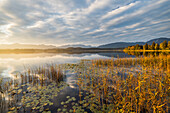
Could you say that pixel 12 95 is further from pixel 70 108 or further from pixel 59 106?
pixel 70 108

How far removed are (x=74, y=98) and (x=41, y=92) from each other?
157 inches

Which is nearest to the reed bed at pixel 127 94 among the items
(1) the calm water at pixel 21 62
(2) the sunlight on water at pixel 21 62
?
(2) the sunlight on water at pixel 21 62

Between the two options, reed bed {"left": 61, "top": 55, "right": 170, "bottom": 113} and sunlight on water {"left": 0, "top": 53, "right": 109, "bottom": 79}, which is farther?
sunlight on water {"left": 0, "top": 53, "right": 109, "bottom": 79}

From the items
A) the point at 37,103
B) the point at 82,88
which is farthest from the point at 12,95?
the point at 82,88

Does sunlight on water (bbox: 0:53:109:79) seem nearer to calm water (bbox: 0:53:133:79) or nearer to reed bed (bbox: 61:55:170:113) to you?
calm water (bbox: 0:53:133:79)

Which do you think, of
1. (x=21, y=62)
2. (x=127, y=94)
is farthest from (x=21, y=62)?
(x=127, y=94)

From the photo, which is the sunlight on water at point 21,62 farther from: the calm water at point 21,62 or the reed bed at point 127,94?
the reed bed at point 127,94

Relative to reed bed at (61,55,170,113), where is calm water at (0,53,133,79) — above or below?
above

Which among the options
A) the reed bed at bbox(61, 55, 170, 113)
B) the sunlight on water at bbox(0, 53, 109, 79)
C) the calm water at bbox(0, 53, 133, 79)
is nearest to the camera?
the reed bed at bbox(61, 55, 170, 113)

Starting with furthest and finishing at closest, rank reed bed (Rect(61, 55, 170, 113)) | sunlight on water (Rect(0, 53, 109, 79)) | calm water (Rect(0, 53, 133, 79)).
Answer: calm water (Rect(0, 53, 133, 79)) → sunlight on water (Rect(0, 53, 109, 79)) → reed bed (Rect(61, 55, 170, 113))

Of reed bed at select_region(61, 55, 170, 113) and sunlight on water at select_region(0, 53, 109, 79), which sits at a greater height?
sunlight on water at select_region(0, 53, 109, 79)

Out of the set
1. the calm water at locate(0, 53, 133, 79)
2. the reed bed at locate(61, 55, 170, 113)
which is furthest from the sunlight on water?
the reed bed at locate(61, 55, 170, 113)

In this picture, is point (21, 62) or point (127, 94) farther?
point (21, 62)

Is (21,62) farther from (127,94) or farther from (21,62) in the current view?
(127,94)
